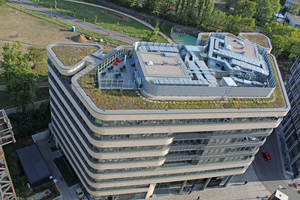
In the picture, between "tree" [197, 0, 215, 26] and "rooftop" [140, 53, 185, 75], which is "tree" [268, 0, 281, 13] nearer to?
"tree" [197, 0, 215, 26]

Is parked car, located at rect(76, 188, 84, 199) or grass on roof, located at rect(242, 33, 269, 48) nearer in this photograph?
parked car, located at rect(76, 188, 84, 199)

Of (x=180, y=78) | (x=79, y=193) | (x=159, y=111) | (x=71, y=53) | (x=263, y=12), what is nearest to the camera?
(x=159, y=111)

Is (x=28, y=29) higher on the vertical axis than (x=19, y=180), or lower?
higher

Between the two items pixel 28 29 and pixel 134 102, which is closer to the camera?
pixel 134 102

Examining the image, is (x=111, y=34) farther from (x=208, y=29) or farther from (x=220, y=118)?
(x=220, y=118)

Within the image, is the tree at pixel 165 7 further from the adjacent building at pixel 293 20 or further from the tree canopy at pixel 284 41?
the adjacent building at pixel 293 20

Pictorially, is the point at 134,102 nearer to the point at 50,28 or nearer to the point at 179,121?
the point at 179,121

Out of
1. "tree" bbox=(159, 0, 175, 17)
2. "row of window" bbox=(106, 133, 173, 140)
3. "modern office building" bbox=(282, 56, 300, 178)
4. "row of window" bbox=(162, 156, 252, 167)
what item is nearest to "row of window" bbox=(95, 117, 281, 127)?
"row of window" bbox=(106, 133, 173, 140)

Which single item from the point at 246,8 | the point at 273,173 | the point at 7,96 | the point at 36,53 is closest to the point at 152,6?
the point at 246,8
